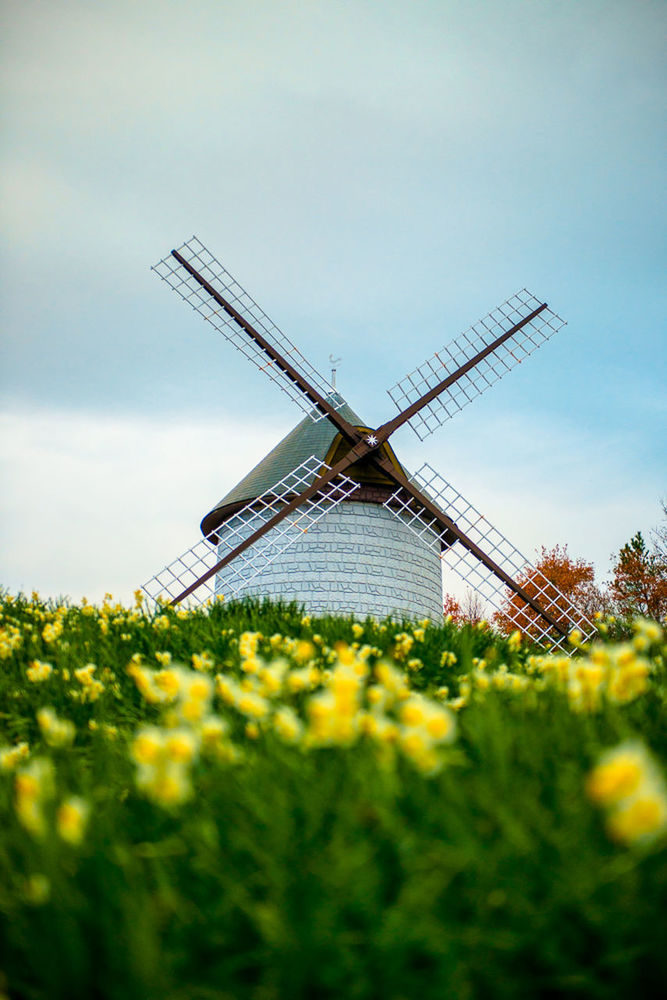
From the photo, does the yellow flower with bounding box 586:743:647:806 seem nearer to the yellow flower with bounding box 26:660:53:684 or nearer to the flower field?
the flower field

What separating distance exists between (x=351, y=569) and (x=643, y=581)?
78.7 feet

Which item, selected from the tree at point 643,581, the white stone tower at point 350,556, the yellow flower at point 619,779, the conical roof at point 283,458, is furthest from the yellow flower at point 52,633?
the tree at point 643,581

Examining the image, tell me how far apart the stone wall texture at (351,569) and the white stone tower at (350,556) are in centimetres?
2

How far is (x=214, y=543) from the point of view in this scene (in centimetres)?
1547

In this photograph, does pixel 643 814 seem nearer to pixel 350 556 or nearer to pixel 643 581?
pixel 350 556

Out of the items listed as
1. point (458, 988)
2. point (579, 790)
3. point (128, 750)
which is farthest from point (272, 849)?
point (128, 750)

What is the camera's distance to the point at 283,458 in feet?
48.1

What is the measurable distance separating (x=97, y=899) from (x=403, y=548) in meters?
12.4

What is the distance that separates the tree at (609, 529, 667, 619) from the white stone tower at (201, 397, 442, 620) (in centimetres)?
1985

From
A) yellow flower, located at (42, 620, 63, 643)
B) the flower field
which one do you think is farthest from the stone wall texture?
the flower field

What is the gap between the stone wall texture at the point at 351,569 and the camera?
516 inches

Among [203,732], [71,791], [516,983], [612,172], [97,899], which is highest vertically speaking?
[612,172]

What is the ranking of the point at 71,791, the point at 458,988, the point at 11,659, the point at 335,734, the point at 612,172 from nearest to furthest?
the point at 458,988 < the point at 335,734 < the point at 71,791 < the point at 11,659 < the point at 612,172

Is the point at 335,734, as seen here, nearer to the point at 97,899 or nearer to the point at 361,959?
the point at 361,959
